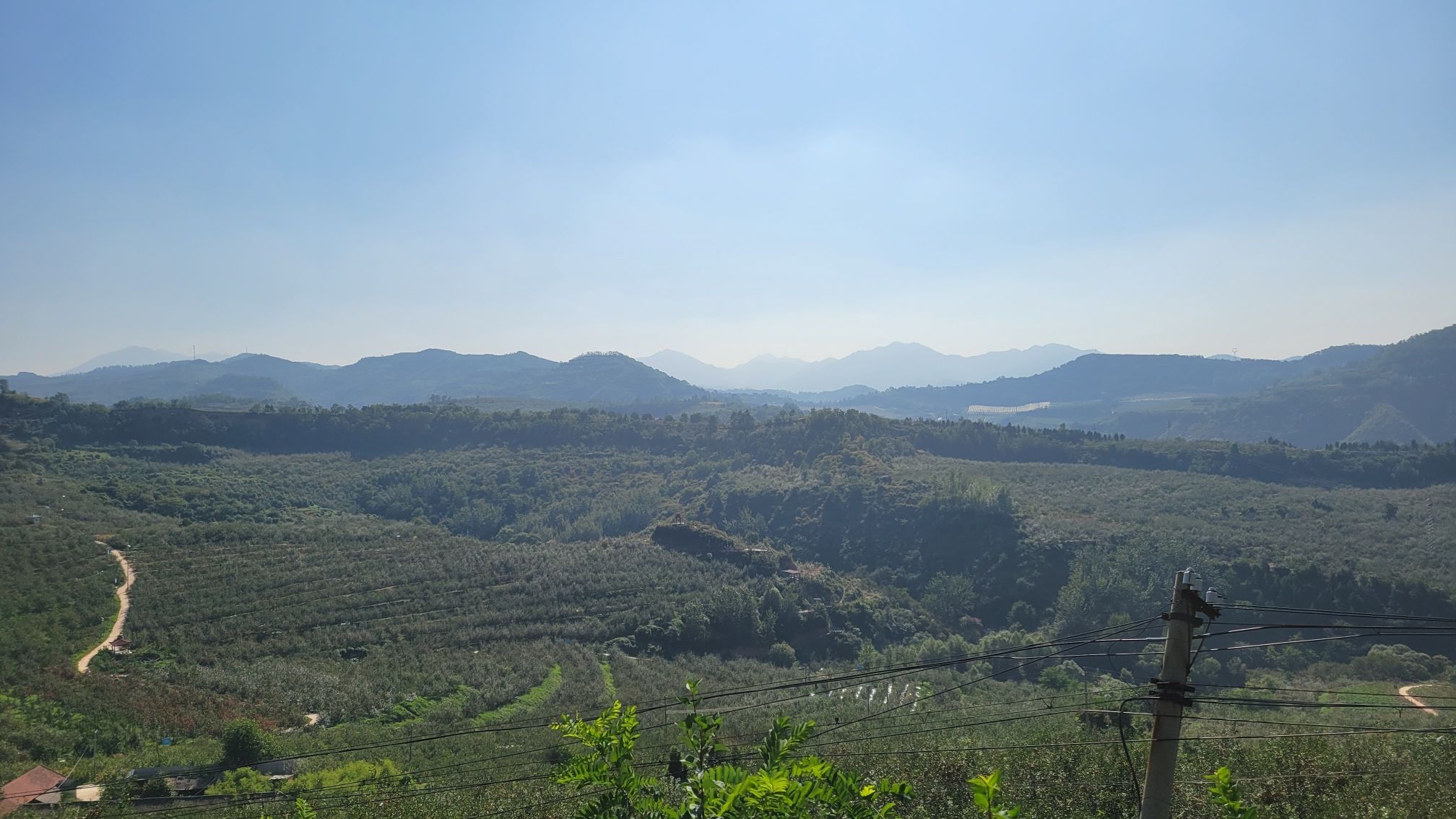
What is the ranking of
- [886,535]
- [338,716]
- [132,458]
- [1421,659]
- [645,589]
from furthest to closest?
[132,458]
[886,535]
[645,589]
[1421,659]
[338,716]

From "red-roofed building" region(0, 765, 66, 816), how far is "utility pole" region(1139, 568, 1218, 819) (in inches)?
813

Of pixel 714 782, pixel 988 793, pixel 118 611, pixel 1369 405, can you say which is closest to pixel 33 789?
pixel 118 611

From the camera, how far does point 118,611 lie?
3116cm

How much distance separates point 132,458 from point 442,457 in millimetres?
28939

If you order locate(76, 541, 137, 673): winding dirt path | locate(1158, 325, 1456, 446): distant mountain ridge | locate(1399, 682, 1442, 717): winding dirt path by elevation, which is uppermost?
locate(1158, 325, 1456, 446): distant mountain ridge

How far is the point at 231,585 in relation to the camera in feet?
118

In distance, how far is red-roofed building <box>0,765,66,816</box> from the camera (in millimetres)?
15547

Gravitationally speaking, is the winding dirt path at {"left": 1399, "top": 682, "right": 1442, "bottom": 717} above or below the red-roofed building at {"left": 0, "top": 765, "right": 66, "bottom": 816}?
below

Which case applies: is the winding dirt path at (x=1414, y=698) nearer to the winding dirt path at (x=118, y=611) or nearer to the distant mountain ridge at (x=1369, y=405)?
the winding dirt path at (x=118, y=611)

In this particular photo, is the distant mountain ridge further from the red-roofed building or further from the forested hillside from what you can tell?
the red-roofed building

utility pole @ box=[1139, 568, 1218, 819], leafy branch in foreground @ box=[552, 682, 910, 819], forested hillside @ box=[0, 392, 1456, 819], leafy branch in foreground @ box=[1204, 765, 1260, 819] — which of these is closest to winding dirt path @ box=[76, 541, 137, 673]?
forested hillside @ box=[0, 392, 1456, 819]

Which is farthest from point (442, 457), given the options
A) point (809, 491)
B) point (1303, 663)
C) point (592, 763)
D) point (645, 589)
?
point (592, 763)

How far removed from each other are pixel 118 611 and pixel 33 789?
17950 mm

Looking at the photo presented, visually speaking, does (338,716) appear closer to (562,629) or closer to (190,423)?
(562,629)
